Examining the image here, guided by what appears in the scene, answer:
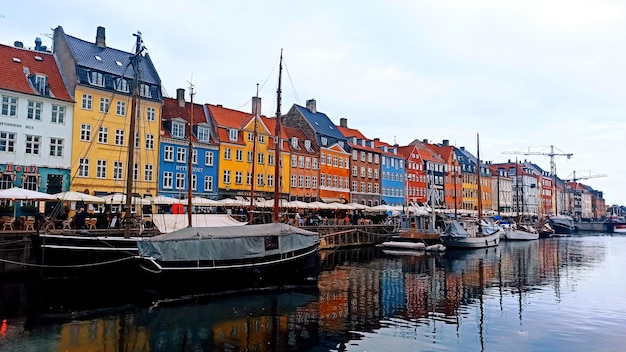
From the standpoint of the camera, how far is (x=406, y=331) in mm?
17875

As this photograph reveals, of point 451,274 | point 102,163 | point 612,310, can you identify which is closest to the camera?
point 612,310

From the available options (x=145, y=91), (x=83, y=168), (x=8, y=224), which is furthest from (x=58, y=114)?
(x=8, y=224)

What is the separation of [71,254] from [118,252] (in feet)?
6.98

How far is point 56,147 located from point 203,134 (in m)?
14.8

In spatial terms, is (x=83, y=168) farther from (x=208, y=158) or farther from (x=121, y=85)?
(x=208, y=158)

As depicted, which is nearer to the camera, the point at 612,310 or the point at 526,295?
the point at 612,310

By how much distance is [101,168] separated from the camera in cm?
4256

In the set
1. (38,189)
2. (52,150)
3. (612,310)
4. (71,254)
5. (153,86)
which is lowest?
(612,310)

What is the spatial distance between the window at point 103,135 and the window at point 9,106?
6790 millimetres

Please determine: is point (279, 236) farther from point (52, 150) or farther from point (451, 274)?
point (52, 150)

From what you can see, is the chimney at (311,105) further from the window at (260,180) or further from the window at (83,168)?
the window at (83,168)

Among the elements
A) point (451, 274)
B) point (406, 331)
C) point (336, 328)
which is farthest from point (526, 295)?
point (336, 328)

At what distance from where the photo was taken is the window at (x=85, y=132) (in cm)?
4162

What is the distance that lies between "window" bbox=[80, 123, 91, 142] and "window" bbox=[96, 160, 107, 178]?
7.11 feet
